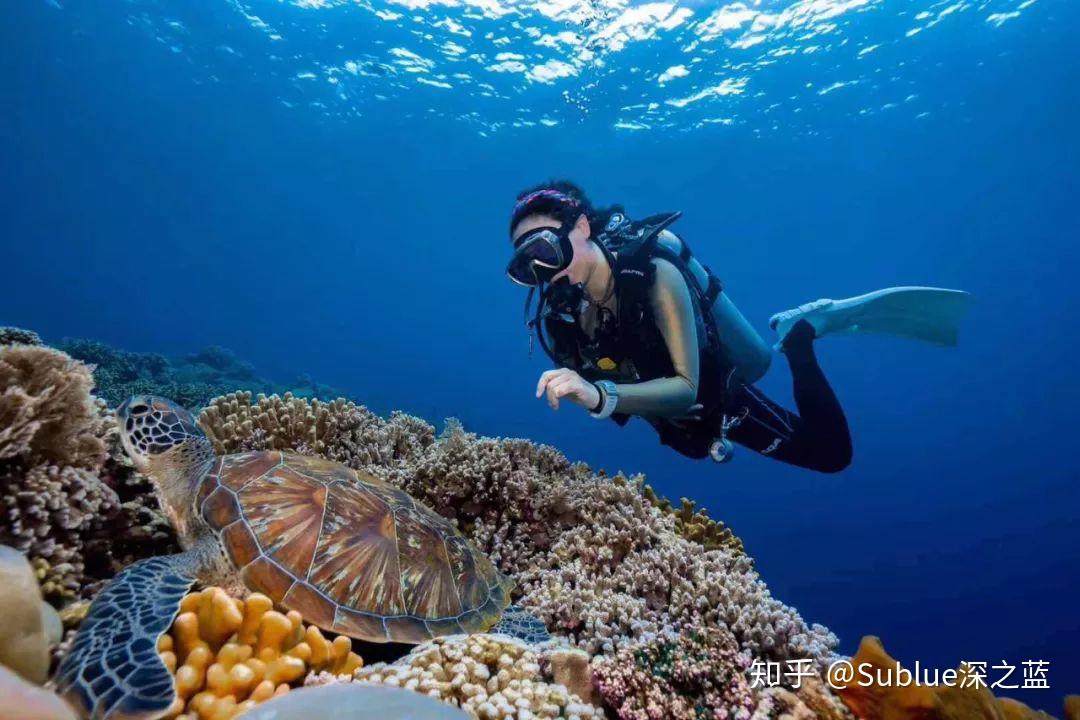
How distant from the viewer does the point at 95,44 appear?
114ft

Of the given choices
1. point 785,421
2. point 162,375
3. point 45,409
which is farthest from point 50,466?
point 162,375

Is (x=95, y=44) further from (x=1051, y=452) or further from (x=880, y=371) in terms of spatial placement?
(x=1051, y=452)

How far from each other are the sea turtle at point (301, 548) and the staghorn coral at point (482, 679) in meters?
0.43

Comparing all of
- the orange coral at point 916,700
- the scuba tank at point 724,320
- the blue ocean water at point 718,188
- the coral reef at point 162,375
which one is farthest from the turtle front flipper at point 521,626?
the blue ocean water at point 718,188

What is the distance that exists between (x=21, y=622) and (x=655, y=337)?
4.44 meters

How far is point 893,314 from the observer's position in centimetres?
695

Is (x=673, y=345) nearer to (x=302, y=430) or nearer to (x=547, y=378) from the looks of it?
(x=547, y=378)

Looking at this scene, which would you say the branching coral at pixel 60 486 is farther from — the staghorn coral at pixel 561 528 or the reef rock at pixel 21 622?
the staghorn coral at pixel 561 528

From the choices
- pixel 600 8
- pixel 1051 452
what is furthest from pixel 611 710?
pixel 1051 452

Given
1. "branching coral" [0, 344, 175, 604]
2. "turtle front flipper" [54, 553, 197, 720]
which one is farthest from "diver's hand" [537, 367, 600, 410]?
"branching coral" [0, 344, 175, 604]

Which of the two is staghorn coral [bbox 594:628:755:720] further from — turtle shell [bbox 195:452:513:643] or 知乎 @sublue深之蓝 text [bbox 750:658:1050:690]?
turtle shell [bbox 195:452:513:643]

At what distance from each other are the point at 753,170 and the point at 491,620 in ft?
118

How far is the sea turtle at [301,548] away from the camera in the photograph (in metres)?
2.34

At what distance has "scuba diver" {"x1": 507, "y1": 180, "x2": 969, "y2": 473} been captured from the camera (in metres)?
4.48
